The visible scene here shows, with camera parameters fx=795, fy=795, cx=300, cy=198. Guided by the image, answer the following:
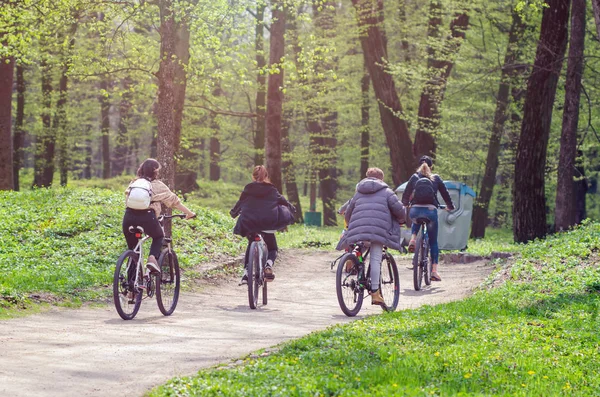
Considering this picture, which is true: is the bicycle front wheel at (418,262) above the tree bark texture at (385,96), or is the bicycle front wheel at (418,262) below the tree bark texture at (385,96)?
below

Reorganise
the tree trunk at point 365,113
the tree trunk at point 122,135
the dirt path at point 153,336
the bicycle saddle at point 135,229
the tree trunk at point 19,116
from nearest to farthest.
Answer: the dirt path at point 153,336
the bicycle saddle at point 135,229
the tree trunk at point 19,116
the tree trunk at point 365,113
the tree trunk at point 122,135

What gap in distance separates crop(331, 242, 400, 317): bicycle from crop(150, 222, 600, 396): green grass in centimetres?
75

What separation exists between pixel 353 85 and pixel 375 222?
2550 centimetres

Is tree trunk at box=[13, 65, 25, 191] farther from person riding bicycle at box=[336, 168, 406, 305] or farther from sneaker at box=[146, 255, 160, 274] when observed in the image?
person riding bicycle at box=[336, 168, 406, 305]

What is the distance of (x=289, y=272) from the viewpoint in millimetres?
16656

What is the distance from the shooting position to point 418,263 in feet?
43.4

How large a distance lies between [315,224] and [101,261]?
67.1 ft

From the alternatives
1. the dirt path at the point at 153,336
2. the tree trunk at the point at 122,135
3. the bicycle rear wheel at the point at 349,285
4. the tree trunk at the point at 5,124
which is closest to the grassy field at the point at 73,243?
the dirt path at the point at 153,336

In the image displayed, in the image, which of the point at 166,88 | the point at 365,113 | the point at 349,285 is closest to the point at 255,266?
the point at 349,285

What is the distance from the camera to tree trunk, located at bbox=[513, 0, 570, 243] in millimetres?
18812

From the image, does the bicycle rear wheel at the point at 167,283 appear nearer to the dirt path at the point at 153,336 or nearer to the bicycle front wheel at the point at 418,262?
the dirt path at the point at 153,336

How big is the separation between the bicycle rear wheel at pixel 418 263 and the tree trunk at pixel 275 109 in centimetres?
1090

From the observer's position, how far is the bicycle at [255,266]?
35.7 feet

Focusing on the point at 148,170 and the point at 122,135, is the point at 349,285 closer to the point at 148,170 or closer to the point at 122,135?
the point at 148,170
